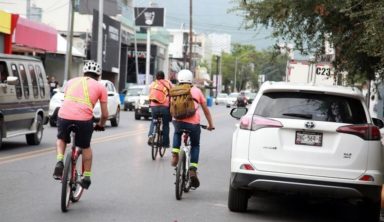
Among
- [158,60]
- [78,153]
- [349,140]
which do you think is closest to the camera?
[349,140]

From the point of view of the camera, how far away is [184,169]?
9773mm

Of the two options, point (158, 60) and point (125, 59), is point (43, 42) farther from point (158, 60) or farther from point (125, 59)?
point (158, 60)

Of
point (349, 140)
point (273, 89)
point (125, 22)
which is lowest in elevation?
point (349, 140)

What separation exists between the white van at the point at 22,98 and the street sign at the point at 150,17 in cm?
4317

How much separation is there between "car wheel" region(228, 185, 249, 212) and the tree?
3169 millimetres

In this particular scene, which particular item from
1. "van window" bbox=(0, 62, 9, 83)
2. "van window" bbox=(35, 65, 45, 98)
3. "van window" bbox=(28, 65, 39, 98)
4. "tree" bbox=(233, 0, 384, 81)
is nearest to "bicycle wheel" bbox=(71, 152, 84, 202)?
"tree" bbox=(233, 0, 384, 81)

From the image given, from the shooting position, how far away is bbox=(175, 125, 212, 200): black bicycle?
9539mm

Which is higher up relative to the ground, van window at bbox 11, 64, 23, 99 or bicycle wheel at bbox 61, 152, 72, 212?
van window at bbox 11, 64, 23, 99

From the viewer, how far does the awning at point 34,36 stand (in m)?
34.6

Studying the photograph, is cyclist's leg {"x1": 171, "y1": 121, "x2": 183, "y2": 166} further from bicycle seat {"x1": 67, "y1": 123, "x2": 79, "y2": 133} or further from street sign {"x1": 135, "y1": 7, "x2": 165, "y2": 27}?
street sign {"x1": 135, "y1": 7, "x2": 165, "y2": 27}

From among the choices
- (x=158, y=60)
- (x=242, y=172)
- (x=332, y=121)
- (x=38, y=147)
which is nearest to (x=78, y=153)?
(x=242, y=172)

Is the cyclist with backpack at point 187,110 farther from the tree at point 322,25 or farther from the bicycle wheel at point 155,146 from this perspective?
the bicycle wheel at point 155,146

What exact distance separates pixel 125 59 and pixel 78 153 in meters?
57.2

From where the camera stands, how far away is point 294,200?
1055cm
